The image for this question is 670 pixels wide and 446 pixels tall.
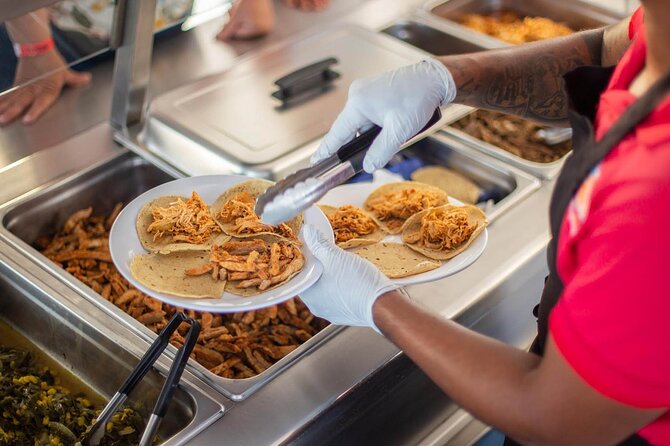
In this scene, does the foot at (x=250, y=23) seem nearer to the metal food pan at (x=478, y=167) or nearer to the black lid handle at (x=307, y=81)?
the black lid handle at (x=307, y=81)

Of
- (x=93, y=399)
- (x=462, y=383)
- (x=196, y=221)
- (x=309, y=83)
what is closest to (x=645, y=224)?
(x=462, y=383)

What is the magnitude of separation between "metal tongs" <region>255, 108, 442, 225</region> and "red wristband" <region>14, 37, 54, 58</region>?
26.7 inches

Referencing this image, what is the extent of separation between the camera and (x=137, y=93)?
2.10 meters

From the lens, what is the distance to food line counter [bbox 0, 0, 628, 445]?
1.44m

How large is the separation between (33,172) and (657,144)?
1.53m

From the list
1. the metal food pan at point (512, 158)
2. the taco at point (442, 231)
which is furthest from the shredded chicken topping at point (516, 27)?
the taco at point (442, 231)

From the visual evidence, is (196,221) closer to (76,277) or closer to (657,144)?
(76,277)

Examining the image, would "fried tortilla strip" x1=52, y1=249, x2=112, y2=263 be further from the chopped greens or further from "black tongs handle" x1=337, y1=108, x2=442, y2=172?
"black tongs handle" x1=337, y1=108, x2=442, y2=172

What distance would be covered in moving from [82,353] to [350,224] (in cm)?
61

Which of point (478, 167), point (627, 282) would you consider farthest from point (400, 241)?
point (627, 282)

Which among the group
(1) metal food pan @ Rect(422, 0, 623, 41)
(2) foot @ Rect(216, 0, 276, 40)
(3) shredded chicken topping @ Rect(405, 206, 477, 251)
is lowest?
(1) metal food pan @ Rect(422, 0, 623, 41)

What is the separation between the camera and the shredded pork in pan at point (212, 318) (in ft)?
5.29

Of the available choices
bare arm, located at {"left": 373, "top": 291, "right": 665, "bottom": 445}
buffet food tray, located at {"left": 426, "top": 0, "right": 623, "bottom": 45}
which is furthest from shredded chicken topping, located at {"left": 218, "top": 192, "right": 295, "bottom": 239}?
buffet food tray, located at {"left": 426, "top": 0, "right": 623, "bottom": 45}

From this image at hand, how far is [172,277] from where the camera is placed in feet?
4.68
